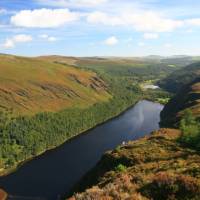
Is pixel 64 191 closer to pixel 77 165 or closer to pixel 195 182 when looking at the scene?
pixel 77 165

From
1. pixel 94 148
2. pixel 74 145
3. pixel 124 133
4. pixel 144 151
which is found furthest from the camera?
pixel 124 133

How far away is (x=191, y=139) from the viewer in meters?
80.9

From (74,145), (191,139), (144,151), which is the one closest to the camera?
(144,151)

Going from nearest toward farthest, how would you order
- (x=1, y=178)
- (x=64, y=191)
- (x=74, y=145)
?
(x=64, y=191)
(x=1, y=178)
(x=74, y=145)

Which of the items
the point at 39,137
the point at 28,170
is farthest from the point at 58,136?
the point at 28,170

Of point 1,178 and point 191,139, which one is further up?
point 191,139

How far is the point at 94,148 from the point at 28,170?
35.1 m

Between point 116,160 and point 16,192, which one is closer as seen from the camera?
point 116,160

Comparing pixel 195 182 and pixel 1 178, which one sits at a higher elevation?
pixel 195 182

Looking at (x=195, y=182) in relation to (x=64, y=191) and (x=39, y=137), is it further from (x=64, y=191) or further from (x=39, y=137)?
(x=39, y=137)

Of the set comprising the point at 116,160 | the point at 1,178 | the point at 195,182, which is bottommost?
the point at 1,178

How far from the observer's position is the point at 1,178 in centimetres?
13050

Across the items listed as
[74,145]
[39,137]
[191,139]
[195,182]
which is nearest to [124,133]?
[74,145]

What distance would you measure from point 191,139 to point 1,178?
75.5 metres
